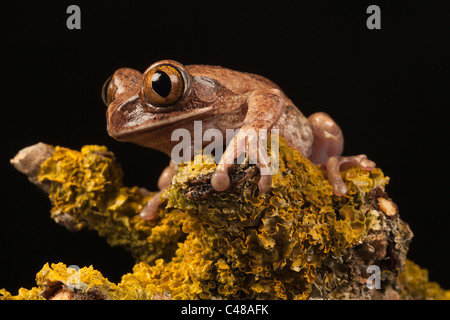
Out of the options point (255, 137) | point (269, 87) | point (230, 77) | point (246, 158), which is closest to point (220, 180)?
point (246, 158)

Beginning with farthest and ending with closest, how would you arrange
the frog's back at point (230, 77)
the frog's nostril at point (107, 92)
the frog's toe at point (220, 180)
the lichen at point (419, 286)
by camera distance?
the lichen at point (419, 286)
the frog's nostril at point (107, 92)
the frog's back at point (230, 77)
the frog's toe at point (220, 180)

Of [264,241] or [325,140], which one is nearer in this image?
[264,241]

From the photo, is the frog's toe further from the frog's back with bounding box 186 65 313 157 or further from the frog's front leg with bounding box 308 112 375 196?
the frog's front leg with bounding box 308 112 375 196

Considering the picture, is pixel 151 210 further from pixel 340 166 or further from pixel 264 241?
pixel 340 166

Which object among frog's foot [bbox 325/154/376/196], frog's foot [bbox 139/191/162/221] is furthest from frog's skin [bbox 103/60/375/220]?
frog's foot [bbox 139/191/162/221]

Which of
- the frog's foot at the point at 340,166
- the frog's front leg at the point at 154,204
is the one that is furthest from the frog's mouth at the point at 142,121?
the frog's foot at the point at 340,166

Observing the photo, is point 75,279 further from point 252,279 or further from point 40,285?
point 252,279

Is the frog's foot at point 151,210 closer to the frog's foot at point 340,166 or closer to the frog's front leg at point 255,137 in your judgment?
the frog's front leg at point 255,137

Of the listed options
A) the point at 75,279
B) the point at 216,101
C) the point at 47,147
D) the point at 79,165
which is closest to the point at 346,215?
the point at 216,101
